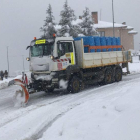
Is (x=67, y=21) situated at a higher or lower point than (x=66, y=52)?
higher

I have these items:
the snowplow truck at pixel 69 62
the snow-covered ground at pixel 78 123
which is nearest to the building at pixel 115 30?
the snowplow truck at pixel 69 62

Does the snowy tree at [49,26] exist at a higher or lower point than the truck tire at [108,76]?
higher

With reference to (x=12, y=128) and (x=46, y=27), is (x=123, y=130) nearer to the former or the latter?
(x=12, y=128)

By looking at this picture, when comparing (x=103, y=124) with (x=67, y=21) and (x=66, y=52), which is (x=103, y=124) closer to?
(x=66, y=52)

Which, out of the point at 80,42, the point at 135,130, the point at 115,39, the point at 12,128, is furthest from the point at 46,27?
the point at 135,130

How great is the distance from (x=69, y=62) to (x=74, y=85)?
118cm

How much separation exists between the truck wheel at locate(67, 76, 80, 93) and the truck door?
2.75ft

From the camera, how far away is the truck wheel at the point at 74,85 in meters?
11.9

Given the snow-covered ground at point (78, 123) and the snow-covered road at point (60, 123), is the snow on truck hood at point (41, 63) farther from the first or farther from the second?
the snow-covered ground at point (78, 123)

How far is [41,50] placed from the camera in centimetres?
1144

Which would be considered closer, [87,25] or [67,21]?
[67,21]

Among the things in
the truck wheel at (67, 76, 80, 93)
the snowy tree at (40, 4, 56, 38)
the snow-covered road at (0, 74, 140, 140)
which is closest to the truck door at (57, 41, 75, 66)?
the truck wheel at (67, 76, 80, 93)

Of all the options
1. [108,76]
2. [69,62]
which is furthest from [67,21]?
[69,62]

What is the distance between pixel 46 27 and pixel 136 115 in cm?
2614
